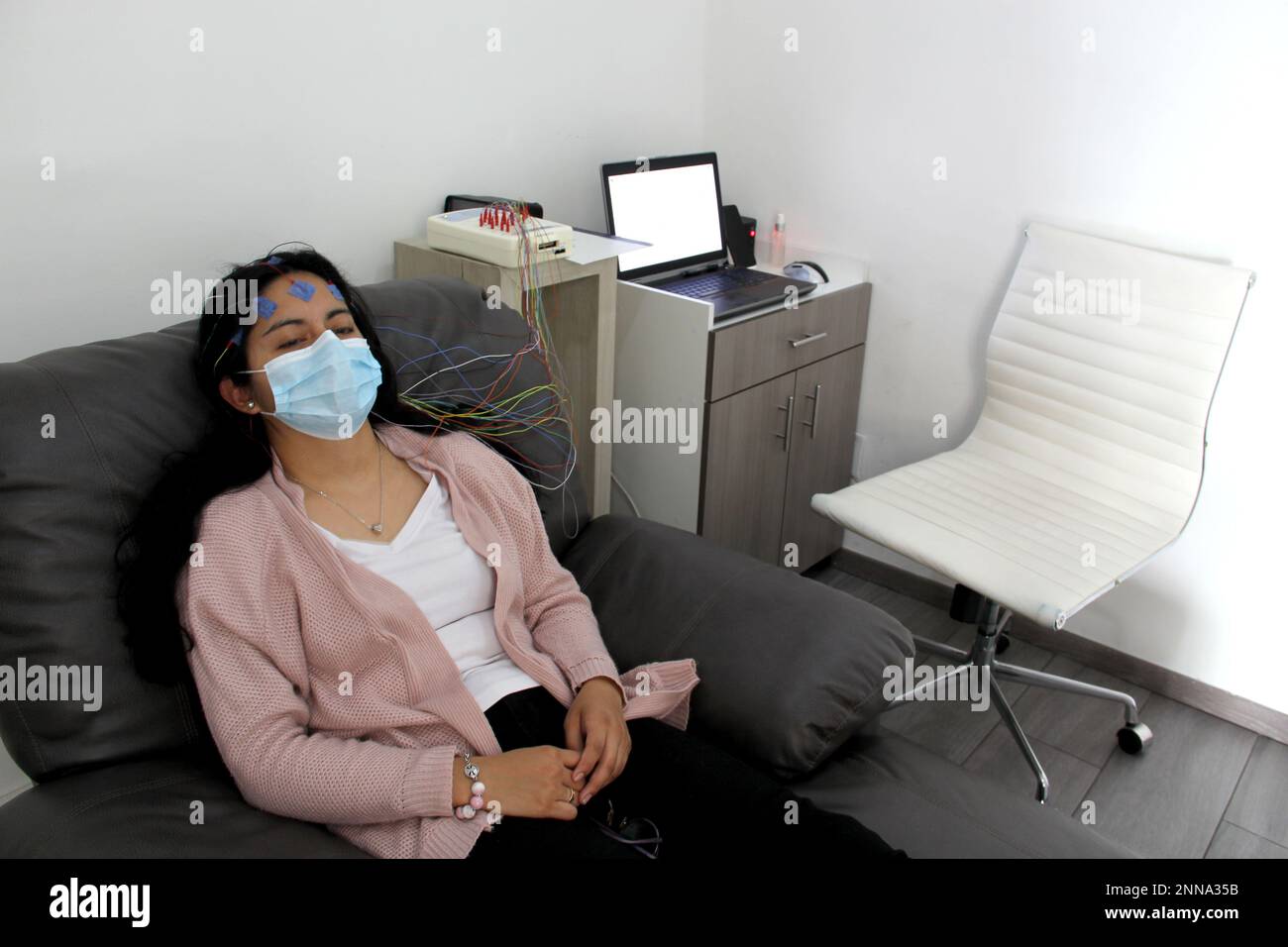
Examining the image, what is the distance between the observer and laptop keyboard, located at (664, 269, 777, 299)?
247cm

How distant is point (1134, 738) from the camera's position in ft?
7.29

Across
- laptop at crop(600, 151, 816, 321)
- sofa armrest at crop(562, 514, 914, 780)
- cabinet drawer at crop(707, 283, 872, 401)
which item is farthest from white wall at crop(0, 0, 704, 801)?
sofa armrest at crop(562, 514, 914, 780)

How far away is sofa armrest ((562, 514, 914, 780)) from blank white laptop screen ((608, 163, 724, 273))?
38.2 inches

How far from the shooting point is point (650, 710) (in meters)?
1.48

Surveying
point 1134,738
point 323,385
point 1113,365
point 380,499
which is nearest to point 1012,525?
point 1113,365

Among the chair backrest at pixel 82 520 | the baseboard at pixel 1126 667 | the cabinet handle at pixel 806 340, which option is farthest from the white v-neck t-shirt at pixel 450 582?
the baseboard at pixel 1126 667

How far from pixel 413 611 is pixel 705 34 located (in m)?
2.05

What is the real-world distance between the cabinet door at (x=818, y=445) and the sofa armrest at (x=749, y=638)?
931 millimetres

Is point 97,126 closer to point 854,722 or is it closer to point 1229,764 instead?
point 854,722

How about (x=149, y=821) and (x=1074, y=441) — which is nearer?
(x=149, y=821)

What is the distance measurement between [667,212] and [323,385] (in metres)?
1.42

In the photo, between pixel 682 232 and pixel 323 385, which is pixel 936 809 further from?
pixel 682 232

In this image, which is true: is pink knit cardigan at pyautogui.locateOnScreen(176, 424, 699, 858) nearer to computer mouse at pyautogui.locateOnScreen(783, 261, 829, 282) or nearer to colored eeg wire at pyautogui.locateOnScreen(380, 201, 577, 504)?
colored eeg wire at pyautogui.locateOnScreen(380, 201, 577, 504)
